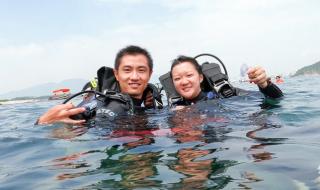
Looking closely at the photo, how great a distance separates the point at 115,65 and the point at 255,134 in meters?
3.04

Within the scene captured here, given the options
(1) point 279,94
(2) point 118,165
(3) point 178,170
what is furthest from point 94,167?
(1) point 279,94

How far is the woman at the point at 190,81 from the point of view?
6.43 meters

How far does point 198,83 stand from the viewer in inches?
262

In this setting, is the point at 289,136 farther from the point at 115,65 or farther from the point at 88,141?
the point at 115,65

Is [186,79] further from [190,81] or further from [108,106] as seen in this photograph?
[108,106]

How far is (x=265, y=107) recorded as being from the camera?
6500 mm

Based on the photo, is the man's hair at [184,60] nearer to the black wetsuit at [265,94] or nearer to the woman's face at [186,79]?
the woman's face at [186,79]

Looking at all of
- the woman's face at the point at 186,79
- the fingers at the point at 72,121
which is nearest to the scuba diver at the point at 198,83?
the woman's face at the point at 186,79

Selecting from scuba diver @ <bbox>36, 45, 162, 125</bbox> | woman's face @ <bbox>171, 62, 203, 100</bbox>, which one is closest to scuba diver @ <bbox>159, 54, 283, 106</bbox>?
woman's face @ <bbox>171, 62, 203, 100</bbox>

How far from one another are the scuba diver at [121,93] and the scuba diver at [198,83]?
458 millimetres

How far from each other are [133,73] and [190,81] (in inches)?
41.7

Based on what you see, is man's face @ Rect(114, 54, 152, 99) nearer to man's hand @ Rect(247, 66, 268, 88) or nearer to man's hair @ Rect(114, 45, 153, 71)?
man's hair @ Rect(114, 45, 153, 71)

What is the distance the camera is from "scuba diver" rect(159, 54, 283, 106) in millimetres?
6449

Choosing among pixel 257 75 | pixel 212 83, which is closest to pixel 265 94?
pixel 257 75
